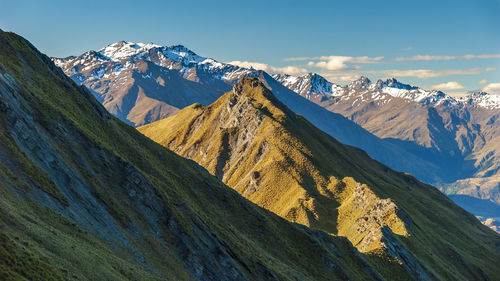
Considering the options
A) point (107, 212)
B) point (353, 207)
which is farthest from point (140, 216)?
point (353, 207)

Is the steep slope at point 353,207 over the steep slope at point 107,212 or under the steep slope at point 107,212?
over

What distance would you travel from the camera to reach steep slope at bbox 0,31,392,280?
39.0 metres

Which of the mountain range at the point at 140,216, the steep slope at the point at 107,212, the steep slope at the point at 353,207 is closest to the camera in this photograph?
the steep slope at the point at 107,212

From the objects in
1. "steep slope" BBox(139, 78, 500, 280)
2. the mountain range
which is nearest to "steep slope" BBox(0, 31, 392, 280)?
the mountain range

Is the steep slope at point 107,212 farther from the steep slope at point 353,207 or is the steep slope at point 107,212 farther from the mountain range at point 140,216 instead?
the steep slope at point 353,207

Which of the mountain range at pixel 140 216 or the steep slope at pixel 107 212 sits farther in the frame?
the mountain range at pixel 140 216

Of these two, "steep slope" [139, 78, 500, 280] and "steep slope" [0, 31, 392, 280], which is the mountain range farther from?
"steep slope" [139, 78, 500, 280]

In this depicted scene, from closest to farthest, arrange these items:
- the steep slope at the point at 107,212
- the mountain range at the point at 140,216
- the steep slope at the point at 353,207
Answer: the steep slope at the point at 107,212 → the mountain range at the point at 140,216 → the steep slope at the point at 353,207

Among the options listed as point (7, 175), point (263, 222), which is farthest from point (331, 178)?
point (7, 175)

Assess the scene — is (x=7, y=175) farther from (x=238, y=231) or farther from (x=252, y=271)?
(x=238, y=231)

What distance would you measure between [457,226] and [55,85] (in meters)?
171

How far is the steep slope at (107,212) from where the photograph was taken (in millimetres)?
38997

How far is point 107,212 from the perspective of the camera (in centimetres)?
5625

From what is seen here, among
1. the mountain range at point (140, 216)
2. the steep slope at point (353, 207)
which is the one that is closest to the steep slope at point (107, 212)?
the mountain range at point (140, 216)
